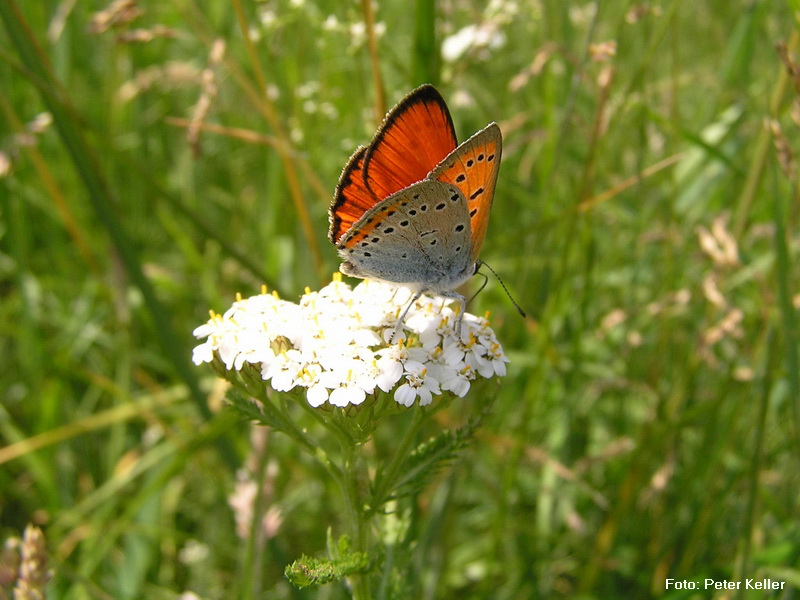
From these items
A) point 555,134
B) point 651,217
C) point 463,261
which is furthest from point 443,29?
point 651,217

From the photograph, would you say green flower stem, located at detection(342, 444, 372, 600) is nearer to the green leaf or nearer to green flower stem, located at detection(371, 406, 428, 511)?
green flower stem, located at detection(371, 406, 428, 511)

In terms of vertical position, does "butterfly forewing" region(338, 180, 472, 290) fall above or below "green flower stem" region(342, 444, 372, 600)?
above

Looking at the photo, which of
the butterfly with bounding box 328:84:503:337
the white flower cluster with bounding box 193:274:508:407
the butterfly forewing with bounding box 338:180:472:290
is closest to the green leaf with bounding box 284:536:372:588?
the white flower cluster with bounding box 193:274:508:407

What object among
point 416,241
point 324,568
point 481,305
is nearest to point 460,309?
point 416,241

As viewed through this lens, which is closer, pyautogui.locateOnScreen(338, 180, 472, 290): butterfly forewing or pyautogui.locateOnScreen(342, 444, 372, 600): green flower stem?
pyautogui.locateOnScreen(342, 444, 372, 600): green flower stem

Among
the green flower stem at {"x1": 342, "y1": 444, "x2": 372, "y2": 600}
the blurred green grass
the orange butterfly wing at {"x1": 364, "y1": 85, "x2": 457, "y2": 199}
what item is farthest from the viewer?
the blurred green grass

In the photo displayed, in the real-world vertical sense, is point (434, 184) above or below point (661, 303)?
below

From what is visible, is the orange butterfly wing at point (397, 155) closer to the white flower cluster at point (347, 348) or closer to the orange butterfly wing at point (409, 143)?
the orange butterfly wing at point (409, 143)

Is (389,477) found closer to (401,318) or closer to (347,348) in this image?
(347,348)

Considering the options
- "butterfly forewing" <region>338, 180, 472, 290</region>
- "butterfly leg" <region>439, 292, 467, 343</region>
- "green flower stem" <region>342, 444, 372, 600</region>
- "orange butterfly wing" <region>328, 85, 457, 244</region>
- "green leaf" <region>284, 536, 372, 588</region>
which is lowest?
"green leaf" <region>284, 536, 372, 588</region>

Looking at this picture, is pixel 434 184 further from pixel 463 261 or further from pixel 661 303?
pixel 661 303
